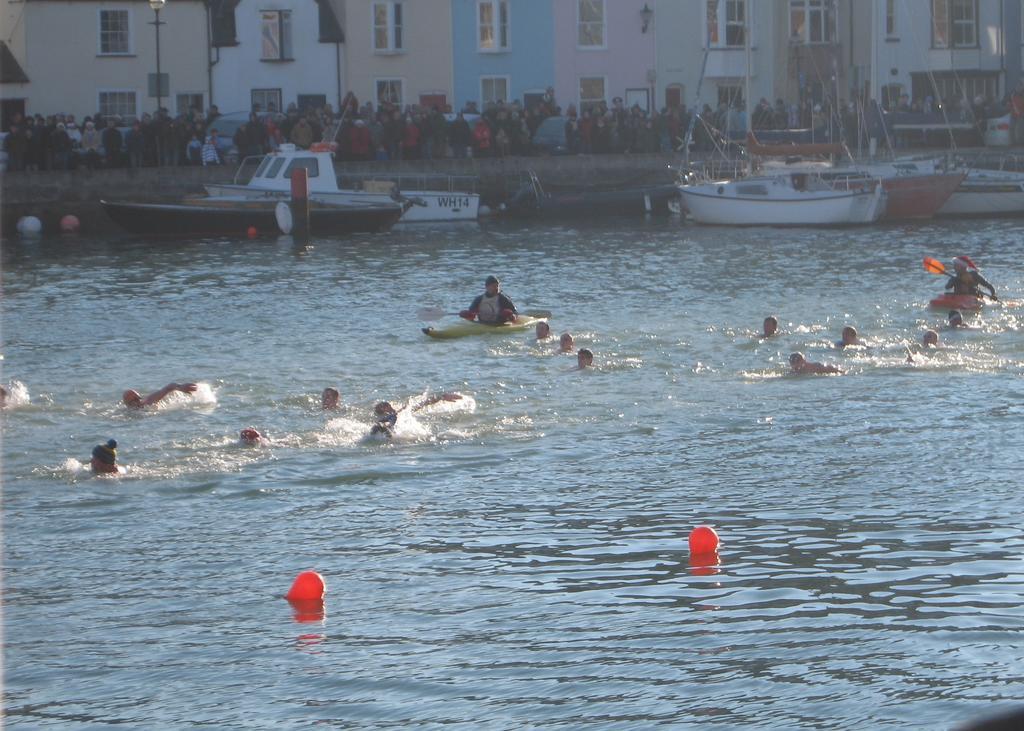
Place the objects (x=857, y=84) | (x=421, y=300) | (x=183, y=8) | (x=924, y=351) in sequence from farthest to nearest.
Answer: (x=857, y=84), (x=183, y=8), (x=421, y=300), (x=924, y=351)

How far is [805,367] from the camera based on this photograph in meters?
22.6

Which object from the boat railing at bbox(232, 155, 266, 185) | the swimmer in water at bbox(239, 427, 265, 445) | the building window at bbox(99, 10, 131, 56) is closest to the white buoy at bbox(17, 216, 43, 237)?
the boat railing at bbox(232, 155, 266, 185)

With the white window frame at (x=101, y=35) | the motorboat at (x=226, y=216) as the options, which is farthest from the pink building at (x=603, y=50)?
the motorboat at (x=226, y=216)

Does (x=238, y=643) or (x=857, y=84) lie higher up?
(x=857, y=84)

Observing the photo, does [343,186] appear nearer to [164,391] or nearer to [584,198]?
[584,198]

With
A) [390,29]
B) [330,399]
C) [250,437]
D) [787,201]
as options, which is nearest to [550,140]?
[787,201]

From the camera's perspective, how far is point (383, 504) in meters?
16.0

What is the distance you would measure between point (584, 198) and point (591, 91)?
27.8ft

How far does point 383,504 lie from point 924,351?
1065 cm

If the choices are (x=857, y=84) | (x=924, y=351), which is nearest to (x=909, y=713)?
(x=924, y=351)

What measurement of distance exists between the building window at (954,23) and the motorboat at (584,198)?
1485 cm

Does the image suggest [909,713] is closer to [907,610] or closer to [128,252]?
[907,610]

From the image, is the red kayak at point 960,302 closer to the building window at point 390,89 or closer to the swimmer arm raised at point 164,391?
the swimmer arm raised at point 164,391

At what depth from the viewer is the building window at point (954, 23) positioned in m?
57.9
